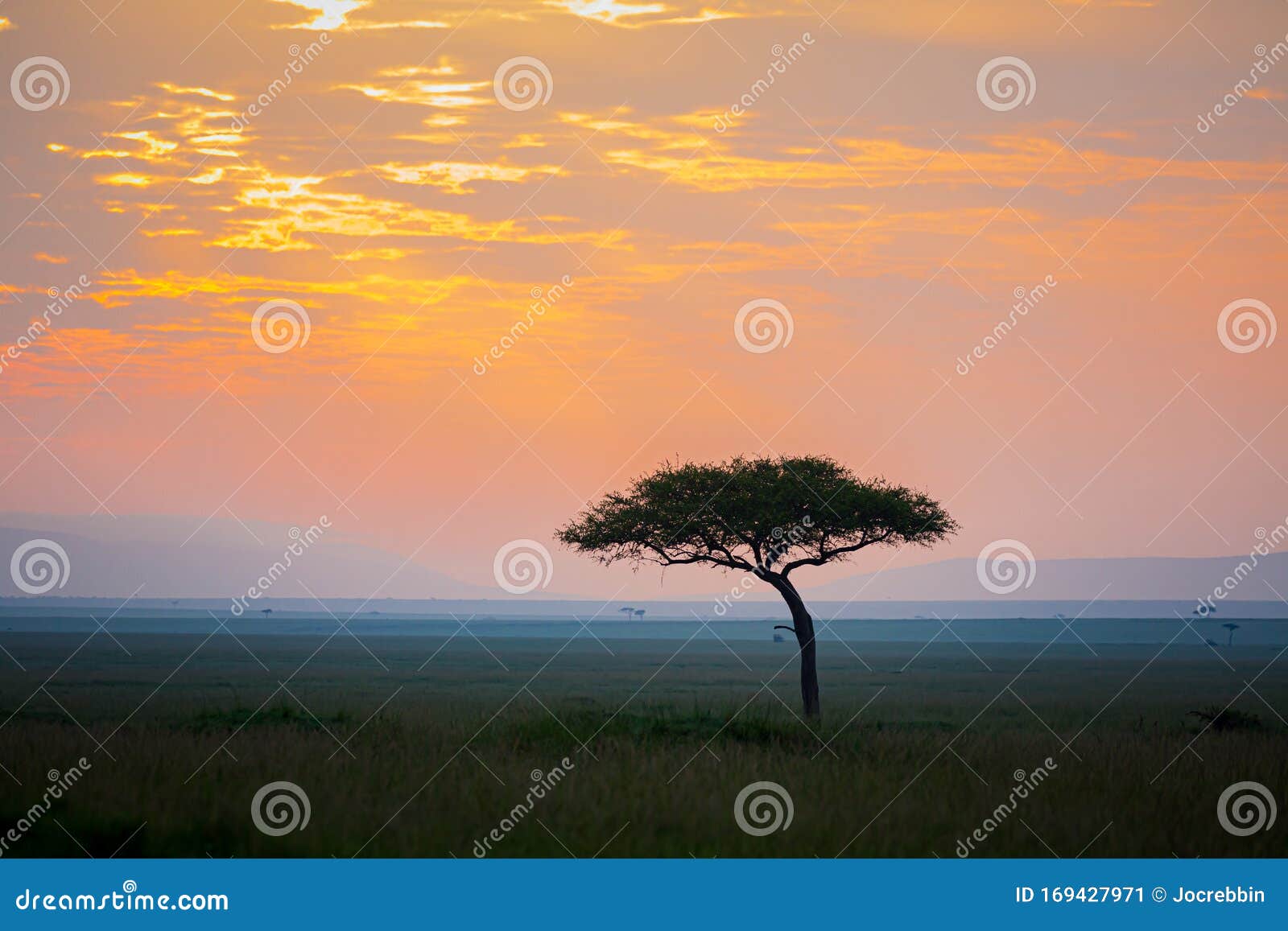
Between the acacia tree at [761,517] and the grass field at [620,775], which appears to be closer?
the grass field at [620,775]

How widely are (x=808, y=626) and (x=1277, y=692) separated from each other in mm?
42218

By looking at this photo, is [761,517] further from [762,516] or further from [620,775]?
[620,775]

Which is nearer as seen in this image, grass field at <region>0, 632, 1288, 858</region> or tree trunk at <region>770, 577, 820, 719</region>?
grass field at <region>0, 632, 1288, 858</region>

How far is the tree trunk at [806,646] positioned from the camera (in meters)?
34.6

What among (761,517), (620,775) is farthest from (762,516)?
(620,775)

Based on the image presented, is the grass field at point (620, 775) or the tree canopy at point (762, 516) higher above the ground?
the tree canopy at point (762, 516)

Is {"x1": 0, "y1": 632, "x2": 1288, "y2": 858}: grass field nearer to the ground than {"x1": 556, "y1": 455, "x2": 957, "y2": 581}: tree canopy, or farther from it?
nearer to the ground

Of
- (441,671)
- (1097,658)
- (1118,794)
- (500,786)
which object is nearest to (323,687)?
(441,671)

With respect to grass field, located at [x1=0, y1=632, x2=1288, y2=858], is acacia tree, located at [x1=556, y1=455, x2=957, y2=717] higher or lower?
higher

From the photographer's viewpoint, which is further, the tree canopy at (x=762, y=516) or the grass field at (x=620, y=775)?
the tree canopy at (x=762, y=516)

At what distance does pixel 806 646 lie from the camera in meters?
35.1

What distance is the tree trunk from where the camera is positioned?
34.6 meters

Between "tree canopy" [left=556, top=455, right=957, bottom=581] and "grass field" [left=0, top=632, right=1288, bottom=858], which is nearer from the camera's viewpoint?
"grass field" [left=0, top=632, right=1288, bottom=858]

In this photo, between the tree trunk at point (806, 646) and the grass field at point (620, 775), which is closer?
the grass field at point (620, 775)
